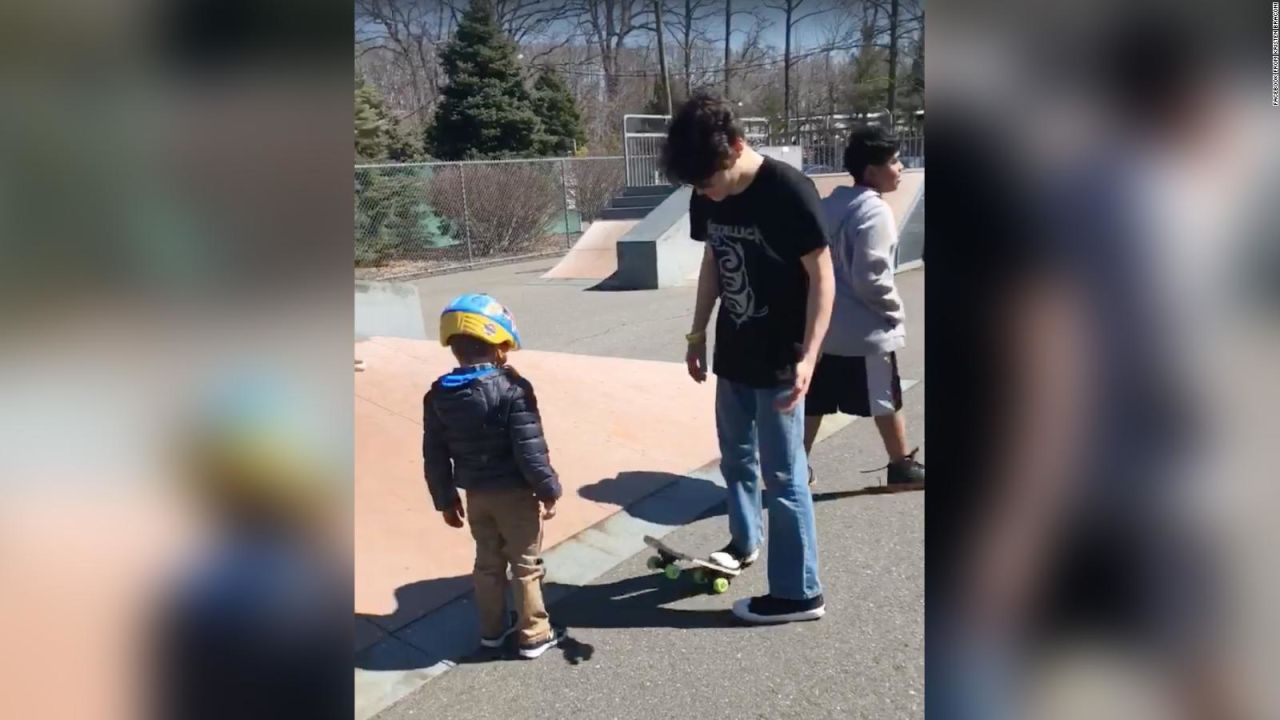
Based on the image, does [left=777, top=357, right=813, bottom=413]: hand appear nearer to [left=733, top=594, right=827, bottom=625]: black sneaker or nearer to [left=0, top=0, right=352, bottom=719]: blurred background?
[left=733, top=594, right=827, bottom=625]: black sneaker

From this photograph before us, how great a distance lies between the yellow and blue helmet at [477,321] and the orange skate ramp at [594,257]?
1079 cm

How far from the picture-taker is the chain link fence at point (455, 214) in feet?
54.0

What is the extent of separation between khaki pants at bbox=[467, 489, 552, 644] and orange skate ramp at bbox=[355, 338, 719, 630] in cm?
42

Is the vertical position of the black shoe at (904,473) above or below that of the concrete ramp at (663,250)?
below

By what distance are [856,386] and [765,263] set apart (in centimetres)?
155

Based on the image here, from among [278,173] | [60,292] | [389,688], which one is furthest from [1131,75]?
[389,688]

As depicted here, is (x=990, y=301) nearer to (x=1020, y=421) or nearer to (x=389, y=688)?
(x=1020, y=421)

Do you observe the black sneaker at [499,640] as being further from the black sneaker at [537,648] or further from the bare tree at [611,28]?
the bare tree at [611,28]

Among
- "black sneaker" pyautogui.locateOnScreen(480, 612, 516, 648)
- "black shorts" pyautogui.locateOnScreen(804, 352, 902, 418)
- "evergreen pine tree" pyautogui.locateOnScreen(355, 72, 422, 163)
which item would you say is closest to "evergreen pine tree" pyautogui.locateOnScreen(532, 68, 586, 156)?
"evergreen pine tree" pyautogui.locateOnScreen(355, 72, 422, 163)

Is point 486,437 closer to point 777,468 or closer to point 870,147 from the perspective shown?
point 777,468

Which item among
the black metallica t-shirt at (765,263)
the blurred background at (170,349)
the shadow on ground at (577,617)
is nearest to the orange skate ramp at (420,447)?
the shadow on ground at (577,617)

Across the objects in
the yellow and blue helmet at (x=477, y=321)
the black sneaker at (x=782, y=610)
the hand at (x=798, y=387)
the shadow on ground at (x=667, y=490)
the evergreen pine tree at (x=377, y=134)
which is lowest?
the black sneaker at (x=782, y=610)

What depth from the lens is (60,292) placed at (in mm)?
816

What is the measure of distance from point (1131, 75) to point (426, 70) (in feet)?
108
